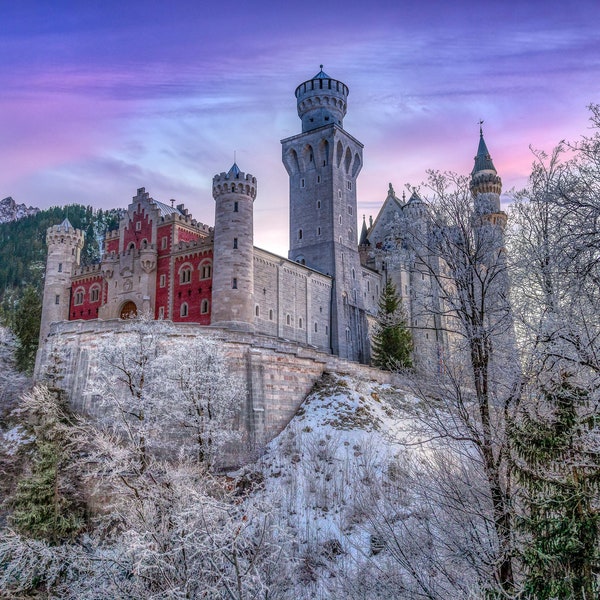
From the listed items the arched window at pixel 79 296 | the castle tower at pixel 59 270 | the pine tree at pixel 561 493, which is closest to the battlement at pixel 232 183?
the arched window at pixel 79 296

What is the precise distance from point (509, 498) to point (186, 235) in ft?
106

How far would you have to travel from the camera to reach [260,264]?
1496 inches

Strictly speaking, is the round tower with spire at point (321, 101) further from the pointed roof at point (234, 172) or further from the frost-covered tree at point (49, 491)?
the frost-covered tree at point (49, 491)

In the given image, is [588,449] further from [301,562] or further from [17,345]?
[17,345]

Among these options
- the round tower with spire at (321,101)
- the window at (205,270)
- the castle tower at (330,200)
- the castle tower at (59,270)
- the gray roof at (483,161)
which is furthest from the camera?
the gray roof at (483,161)

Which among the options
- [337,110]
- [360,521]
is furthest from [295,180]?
[360,521]

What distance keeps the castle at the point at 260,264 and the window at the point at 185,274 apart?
8cm

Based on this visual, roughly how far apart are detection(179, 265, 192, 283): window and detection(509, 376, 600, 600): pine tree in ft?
97.1

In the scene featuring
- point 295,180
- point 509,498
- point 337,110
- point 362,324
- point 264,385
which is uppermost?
point 337,110

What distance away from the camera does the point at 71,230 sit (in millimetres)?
44656

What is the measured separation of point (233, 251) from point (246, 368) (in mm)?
9368

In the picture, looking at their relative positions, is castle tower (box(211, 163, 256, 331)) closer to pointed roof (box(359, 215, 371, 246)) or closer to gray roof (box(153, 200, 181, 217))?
gray roof (box(153, 200, 181, 217))

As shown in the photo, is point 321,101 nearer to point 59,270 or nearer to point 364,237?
point 364,237

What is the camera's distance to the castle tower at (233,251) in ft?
108
